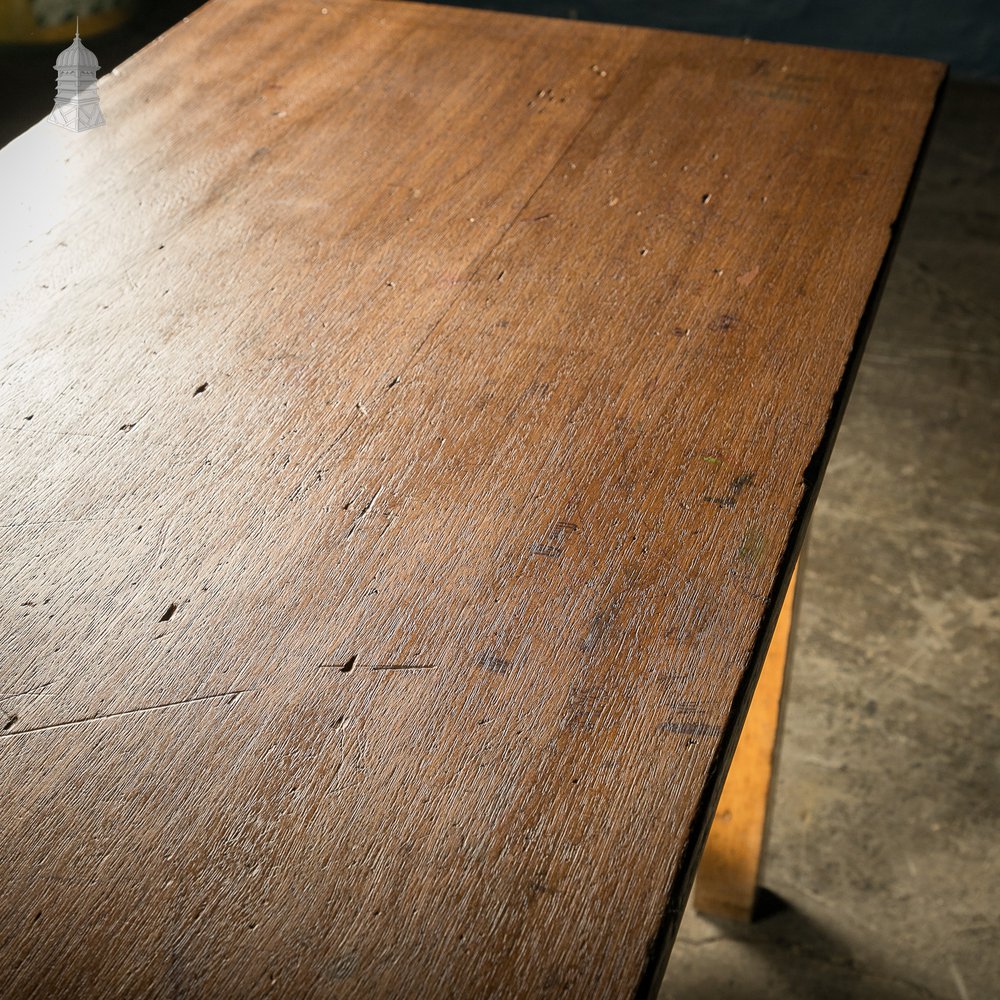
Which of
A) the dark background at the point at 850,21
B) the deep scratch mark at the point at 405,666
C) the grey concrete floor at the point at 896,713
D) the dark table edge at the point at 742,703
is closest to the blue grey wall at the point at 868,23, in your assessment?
the dark background at the point at 850,21

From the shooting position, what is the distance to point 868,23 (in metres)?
3.65

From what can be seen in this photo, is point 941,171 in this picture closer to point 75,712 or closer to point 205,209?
point 205,209

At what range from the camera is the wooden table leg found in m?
1.33

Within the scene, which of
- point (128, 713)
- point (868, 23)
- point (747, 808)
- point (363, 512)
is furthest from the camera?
point (868, 23)

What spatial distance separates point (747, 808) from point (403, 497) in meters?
0.84

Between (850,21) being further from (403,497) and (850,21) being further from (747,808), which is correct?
(403,497)

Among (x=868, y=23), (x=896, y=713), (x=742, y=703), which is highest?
(x=742, y=703)

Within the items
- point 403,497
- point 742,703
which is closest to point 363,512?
point 403,497

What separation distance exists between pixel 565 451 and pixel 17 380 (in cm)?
41

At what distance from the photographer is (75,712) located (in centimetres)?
66

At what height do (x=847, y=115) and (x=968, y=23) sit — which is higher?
(x=847, y=115)

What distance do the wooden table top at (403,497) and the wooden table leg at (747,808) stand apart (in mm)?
464

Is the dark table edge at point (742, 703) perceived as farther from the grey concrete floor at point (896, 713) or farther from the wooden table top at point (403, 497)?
the grey concrete floor at point (896, 713)

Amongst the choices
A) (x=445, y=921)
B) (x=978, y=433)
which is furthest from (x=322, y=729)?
(x=978, y=433)
